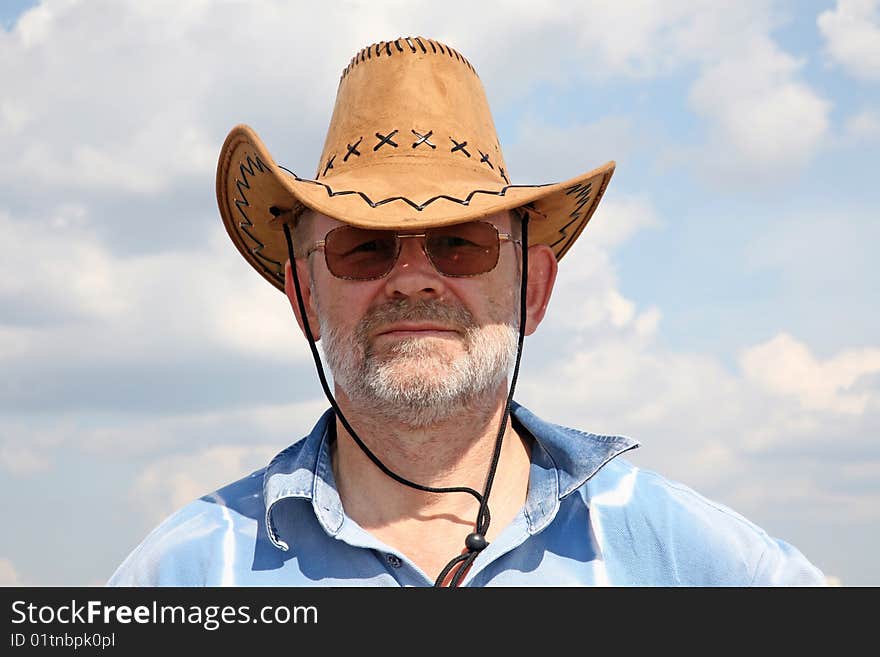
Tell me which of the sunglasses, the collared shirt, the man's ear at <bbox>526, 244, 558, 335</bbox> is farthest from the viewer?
the man's ear at <bbox>526, 244, 558, 335</bbox>

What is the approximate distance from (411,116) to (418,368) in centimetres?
125

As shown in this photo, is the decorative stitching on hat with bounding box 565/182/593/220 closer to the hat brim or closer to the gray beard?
the hat brim

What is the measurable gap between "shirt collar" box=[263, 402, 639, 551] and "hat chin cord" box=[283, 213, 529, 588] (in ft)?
0.64

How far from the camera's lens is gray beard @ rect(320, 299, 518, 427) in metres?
4.19

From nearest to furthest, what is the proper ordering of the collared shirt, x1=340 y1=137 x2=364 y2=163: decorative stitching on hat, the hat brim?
the collared shirt, the hat brim, x1=340 y1=137 x2=364 y2=163: decorative stitching on hat

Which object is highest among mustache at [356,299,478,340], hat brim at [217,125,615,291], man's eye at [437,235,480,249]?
hat brim at [217,125,615,291]

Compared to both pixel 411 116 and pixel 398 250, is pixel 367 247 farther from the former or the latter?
pixel 411 116

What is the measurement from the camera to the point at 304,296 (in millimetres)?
4793

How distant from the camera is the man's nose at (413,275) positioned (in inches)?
167

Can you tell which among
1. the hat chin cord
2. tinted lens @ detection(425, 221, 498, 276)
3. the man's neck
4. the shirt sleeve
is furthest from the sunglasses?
the shirt sleeve

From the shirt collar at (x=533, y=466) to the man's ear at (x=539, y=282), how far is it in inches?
→ 20.3

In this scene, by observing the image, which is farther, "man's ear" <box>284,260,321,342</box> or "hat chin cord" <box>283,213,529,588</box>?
"man's ear" <box>284,260,321,342</box>

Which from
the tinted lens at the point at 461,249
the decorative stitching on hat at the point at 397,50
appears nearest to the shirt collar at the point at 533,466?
the tinted lens at the point at 461,249
